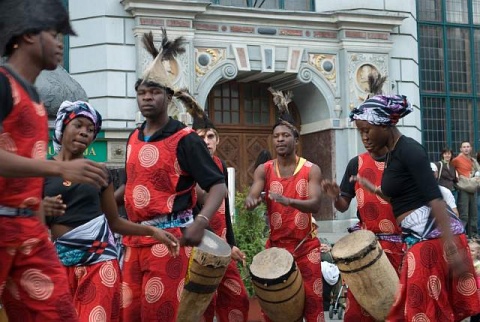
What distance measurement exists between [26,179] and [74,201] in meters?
1.88

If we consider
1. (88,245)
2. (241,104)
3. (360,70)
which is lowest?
(88,245)

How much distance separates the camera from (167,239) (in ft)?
18.7

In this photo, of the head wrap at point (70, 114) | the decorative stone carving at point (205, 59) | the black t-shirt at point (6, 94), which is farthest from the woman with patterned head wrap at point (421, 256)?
the decorative stone carving at point (205, 59)

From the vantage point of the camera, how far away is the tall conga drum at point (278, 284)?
779cm

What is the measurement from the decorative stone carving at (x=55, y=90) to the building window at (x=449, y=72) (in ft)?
40.5

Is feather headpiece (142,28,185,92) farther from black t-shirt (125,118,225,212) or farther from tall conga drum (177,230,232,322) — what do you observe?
tall conga drum (177,230,232,322)

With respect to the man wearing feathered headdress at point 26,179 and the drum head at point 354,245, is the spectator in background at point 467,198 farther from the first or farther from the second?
the man wearing feathered headdress at point 26,179

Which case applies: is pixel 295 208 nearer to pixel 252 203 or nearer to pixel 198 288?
pixel 252 203

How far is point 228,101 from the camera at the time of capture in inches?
779

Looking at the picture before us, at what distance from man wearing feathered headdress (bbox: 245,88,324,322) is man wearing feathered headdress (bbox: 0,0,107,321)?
12.3 feet

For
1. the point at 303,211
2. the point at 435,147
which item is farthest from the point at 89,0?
the point at 303,211

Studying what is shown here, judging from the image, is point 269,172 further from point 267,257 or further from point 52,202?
point 52,202

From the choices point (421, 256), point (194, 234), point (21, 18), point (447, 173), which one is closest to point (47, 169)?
point (21, 18)

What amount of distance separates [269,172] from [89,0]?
997 centimetres
